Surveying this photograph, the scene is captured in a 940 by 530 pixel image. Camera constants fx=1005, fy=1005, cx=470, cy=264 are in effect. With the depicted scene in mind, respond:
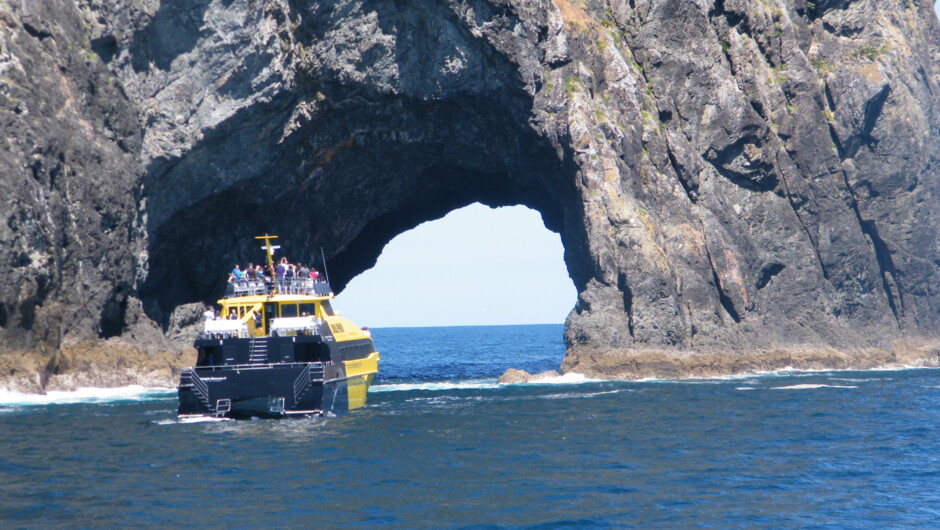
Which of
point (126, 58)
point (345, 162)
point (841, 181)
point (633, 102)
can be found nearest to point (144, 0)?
point (126, 58)

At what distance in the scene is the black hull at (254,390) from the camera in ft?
114

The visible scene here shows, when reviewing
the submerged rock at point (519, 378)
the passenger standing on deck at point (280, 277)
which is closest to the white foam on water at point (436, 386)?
the submerged rock at point (519, 378)

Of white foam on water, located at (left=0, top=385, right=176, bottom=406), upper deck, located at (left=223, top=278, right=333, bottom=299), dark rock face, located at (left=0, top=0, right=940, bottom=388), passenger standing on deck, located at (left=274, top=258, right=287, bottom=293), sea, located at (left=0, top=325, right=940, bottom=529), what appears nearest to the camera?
sea, located at (left=0, top=325, right=940, bottom=529)

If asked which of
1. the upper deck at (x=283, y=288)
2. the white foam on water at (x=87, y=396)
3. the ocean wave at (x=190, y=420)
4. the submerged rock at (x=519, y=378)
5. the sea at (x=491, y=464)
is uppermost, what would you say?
the upper deck at (x=283, y=288)

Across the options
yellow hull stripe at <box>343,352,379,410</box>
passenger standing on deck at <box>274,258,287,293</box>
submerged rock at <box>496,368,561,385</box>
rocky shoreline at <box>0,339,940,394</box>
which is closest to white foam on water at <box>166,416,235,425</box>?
yellow hull stripe at <box>343,352,379,410</box>

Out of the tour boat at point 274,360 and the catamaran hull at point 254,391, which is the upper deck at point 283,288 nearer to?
the tour boat at point 274,360

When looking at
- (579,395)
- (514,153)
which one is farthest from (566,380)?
(514,153)

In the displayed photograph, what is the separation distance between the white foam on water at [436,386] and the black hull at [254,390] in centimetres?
1600

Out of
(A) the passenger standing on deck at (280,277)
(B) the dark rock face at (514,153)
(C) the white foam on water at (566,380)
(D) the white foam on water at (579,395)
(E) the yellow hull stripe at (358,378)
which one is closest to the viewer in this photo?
(E) the yellow hull stripe at (358,378)

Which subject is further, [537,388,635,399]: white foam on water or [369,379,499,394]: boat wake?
[369,379,499,394]: boat wake

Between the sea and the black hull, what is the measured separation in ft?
2.19

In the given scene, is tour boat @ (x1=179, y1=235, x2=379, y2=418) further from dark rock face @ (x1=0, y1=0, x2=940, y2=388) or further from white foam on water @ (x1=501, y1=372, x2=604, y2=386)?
white foam on water @ (x1=501, y1=372, x2=604, y2=386)

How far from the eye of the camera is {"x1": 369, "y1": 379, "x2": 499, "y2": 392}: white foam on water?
51.6m

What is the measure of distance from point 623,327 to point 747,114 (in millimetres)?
15548
